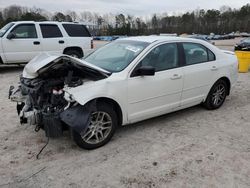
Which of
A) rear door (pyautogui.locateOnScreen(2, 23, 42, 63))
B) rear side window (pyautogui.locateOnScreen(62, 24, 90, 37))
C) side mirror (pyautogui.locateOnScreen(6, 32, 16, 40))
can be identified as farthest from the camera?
rear side window (pyautogui.locateOnScreen(62, 24, 90, 37))

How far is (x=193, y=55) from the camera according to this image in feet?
14.1

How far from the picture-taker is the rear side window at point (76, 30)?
938 centimetres

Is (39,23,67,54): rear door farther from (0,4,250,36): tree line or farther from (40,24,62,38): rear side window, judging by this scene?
(0,4,250,36): tree line

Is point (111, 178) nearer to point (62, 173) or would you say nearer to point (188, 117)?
point (62, 173)

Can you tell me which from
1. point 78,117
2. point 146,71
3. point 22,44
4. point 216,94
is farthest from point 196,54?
point 22,44

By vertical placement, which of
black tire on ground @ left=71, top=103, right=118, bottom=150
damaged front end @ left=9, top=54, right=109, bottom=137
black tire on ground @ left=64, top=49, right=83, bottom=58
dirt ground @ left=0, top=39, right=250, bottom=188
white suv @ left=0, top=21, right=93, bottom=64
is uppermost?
white suv @ left=0, top=21, right=93, bottom=64

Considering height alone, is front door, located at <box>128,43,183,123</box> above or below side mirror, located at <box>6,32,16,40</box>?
below

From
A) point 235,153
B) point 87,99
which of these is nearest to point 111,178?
point 87,99

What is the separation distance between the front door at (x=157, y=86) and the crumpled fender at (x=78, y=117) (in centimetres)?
78

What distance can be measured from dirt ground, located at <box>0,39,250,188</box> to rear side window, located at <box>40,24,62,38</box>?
211 inches

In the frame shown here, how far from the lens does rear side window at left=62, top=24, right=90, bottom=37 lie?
9.38 meters

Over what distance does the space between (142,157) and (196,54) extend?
236 centimetres

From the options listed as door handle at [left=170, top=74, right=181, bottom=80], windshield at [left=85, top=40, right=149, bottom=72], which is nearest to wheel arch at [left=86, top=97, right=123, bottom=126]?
windshield at [left=85, top=40, right=149, bottom=72]

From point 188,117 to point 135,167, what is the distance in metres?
2.02
